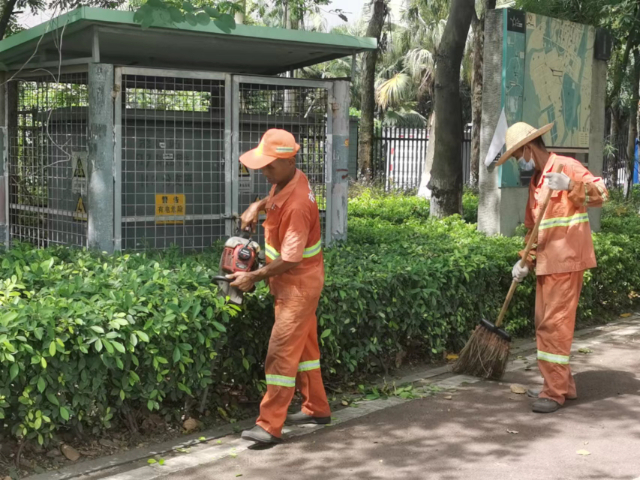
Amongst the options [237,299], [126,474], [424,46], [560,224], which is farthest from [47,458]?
[424,46]

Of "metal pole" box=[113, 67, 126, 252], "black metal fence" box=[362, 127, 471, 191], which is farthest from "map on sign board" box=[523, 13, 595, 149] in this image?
"black metal fence" box=[362, 127, 471, 191]

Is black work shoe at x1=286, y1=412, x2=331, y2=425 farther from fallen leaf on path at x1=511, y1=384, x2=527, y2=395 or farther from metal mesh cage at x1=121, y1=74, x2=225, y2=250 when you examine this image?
metal mesh cage at x1=121, y1=74, x2=225, y2=250

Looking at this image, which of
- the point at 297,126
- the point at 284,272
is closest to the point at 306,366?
the point at 284,272

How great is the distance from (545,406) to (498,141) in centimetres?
435

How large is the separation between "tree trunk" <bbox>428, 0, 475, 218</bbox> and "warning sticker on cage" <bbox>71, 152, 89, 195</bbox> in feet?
17.4

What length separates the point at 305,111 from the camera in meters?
9.09

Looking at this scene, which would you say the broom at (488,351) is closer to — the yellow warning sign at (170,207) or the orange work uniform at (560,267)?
the orange work uniform at (560,267)

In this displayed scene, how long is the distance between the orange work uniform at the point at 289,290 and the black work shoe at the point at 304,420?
0.39 metres

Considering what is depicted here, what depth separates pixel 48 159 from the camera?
8.62 meters

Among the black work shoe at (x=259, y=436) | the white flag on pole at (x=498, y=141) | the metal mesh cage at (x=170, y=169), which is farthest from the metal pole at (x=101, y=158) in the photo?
the white flag on pole at (x=498, y=141)

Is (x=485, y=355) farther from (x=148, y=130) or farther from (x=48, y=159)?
(x=48, y=159)

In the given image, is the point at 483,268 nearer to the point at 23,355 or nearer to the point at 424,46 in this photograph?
the point at 23,355

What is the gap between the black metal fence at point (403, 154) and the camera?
27.1 metres

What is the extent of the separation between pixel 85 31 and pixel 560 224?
4.24m
